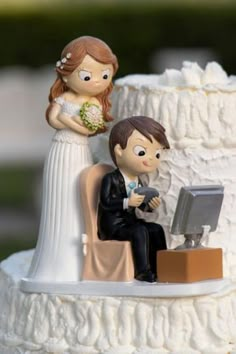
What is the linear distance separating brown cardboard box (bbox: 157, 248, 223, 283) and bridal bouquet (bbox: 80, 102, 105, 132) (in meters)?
0.78

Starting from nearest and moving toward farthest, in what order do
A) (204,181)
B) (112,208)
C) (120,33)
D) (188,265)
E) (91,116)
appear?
(188,265) < (112,208) < (91,116) < (204,181) < (120,33)

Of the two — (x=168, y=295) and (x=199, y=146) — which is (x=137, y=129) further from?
(x=168, y=295)

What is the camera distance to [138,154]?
6816mm

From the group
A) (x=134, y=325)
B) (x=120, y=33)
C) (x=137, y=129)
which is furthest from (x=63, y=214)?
(x=120, y=33)

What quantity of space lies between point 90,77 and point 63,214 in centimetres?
73

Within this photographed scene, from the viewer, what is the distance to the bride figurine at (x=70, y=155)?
6898 millimetres

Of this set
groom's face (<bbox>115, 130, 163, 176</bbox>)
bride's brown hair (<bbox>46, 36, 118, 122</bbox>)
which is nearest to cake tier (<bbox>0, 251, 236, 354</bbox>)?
groom's face (<bbox>115, 130, 163, 176</bbox>)

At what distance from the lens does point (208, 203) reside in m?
6.65

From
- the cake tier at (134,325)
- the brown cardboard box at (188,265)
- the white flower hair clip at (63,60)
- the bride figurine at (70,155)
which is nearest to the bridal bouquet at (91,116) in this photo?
the bride figurine at (70,155)

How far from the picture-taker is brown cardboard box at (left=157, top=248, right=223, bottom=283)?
657cm

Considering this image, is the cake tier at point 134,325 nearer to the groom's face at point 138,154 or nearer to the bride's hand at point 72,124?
the groom's face at point 138,154

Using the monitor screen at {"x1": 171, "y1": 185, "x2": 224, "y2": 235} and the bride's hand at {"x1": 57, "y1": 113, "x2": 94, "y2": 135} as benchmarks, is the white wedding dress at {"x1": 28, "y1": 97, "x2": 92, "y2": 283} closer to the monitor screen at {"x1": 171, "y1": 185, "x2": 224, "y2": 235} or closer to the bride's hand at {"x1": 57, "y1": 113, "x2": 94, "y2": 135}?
the bride's hand at {"x1": 57, "y1": 113, "x2": 94, "y2": 135}

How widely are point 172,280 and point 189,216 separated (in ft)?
1.09

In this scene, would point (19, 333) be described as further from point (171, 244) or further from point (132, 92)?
point (132, 92)
